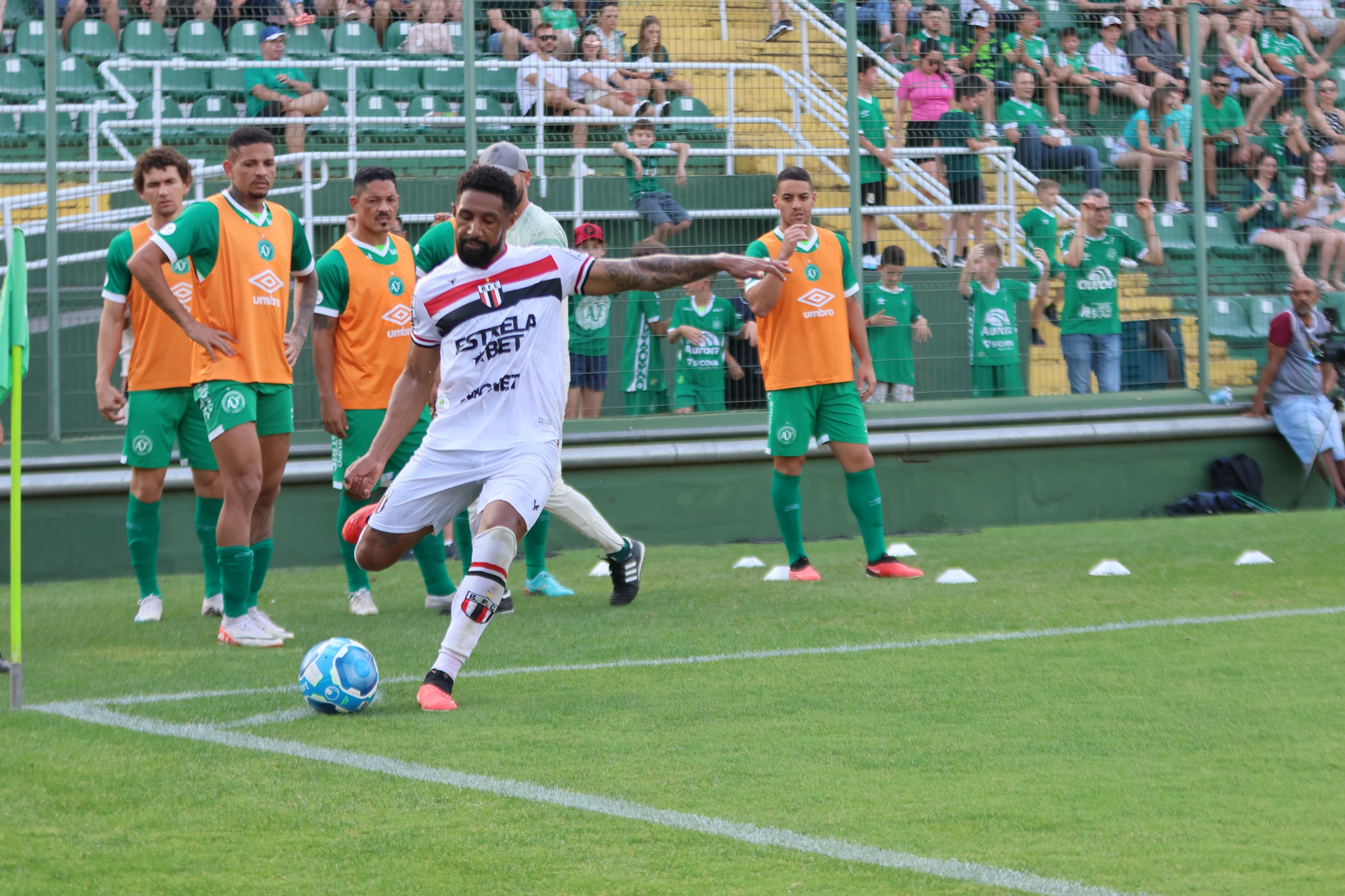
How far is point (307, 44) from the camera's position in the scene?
1109 centimetres

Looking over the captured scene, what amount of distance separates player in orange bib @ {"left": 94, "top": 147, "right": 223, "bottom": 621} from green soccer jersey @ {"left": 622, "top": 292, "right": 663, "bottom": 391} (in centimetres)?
391

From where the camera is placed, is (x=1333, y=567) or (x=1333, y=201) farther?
(x=1333, y=201)

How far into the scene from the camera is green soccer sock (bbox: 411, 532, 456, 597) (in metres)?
8.06

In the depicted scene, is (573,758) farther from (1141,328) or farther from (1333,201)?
(1333,201)

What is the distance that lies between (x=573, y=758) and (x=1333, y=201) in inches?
456

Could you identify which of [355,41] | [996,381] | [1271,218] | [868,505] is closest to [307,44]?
[355,41]

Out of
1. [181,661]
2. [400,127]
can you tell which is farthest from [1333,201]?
[181,661]

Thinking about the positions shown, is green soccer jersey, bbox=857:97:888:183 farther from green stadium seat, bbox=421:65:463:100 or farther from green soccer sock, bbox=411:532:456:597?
green soccer sock, bbox=411:532:456:597

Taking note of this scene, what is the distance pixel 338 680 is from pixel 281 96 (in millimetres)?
7095

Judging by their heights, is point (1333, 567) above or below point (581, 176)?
below

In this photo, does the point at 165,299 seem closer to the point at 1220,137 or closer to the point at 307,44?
the point at 307,44

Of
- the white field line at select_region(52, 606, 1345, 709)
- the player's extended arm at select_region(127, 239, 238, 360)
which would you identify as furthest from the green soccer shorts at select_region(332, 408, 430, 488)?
the white field line at select_region(52, 606, 1345, 709)

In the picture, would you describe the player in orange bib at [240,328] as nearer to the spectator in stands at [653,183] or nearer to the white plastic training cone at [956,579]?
the white plastic training cone at [956,579]

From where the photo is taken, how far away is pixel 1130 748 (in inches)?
175
